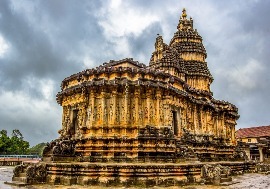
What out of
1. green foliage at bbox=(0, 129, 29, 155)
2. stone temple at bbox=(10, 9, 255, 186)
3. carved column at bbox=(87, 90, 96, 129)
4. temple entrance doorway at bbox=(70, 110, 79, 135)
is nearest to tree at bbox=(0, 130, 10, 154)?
green foliage at bbox=(0, 129, 29, 155)

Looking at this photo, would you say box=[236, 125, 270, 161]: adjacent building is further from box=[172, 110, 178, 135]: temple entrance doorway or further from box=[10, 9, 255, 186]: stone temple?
box=[172, 110, 178, 135]: temple entrance doorway

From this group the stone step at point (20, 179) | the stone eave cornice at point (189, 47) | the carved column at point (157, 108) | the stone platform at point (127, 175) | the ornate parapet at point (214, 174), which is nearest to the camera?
the stone platform at point (127, 175)

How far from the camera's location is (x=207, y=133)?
83.0ft

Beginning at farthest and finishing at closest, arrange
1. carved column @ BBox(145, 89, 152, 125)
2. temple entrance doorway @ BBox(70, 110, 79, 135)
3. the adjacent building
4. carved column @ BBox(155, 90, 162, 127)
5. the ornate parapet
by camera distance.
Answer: the adjacent building < temple entrance doorway @ BBox(70, 110, 79, 135) < carved column @ BBox(155, 90, 162, 127) < carved column @ BBox(145, 89, 152, 125) < the ornate parapet

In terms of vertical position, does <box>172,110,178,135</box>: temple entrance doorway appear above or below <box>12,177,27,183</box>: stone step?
above

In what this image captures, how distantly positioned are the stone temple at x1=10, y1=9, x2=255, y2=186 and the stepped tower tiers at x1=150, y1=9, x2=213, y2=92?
21.7ft

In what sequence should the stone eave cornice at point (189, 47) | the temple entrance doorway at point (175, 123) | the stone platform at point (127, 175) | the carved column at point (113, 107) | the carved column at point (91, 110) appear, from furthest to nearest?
1. the stone eave cornice at point (189, 47)
2. the temple entrance doorway at point (175, 123)
3. the carved column at point (91, 110)
4. the carved column at point (113, 107)
5. the stone platform at point (127, 175)

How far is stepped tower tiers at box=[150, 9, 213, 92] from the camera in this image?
2817 centimetres

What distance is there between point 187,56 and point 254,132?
35659mm

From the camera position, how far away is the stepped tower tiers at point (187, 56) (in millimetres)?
28172

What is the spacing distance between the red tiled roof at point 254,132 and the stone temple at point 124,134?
38.8m

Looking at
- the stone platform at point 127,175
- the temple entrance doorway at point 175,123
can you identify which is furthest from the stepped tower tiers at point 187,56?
the stone platform at point 127,175

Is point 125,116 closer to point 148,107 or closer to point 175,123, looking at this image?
point 148,107

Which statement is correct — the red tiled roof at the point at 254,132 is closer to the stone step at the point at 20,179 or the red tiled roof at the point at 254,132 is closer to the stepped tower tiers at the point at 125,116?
the stepped tower tiers at the point at 125,116
